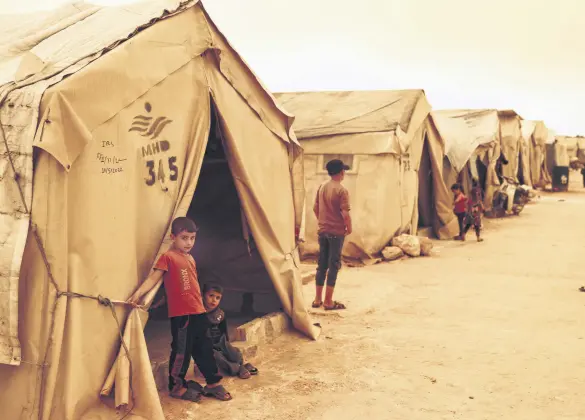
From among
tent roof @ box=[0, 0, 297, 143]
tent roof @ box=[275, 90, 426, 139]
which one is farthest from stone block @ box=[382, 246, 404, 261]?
tent roof @ box=[0, 0, 297, 143]

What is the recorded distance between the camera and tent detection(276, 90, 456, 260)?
11297 mm

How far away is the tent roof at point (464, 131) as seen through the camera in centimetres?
1578

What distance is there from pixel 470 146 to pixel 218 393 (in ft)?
41.7

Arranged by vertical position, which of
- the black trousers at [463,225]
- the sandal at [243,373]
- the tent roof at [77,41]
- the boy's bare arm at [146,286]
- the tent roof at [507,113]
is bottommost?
the sandal at [243,373]

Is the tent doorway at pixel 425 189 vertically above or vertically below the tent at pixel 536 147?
below

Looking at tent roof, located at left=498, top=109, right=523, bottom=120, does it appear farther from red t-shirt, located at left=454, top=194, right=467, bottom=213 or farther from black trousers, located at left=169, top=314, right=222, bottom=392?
black trousers, located at left=169, top=314, right=222, bottom=392

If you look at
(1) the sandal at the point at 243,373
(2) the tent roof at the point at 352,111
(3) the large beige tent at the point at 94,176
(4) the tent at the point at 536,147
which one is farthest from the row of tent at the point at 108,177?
(4) the tent at the point at 536,147

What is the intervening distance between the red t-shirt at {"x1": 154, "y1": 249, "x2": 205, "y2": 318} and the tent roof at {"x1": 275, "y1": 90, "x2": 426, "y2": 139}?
744 cm

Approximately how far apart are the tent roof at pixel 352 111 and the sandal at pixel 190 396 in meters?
7.58

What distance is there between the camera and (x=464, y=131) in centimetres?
1748

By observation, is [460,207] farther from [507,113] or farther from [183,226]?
[183,226]

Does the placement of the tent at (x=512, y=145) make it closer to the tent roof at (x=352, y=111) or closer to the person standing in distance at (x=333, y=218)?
the tent roof at (x=352, y=111)

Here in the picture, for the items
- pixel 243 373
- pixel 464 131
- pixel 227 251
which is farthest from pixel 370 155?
pixel 464 131

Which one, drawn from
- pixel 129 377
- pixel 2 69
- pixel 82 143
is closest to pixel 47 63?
pixel 2 69
